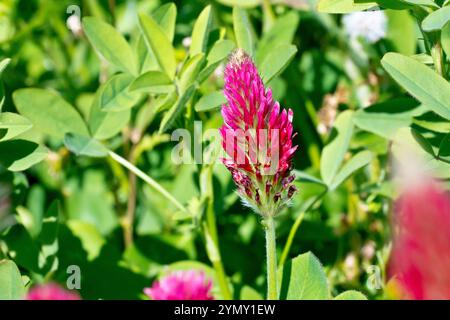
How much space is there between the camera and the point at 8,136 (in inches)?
48.5

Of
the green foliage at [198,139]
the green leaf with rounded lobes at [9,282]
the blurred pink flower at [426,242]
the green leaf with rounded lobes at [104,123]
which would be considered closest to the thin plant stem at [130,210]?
the green foliage at [198,139]

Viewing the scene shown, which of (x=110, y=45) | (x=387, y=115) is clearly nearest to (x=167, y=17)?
(x=110, y=45)

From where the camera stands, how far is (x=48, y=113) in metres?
1.49

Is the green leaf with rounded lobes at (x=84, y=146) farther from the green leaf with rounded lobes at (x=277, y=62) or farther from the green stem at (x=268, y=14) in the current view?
the green stem at (x=268, y=14)

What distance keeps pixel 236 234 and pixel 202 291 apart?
2.55 ft

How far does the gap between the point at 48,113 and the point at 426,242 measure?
111 cm

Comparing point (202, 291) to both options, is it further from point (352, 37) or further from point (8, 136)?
point (352, 37)

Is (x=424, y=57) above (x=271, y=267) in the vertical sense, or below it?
above

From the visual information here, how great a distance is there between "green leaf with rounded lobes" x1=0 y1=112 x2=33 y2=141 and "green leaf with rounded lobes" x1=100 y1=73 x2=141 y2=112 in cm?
17

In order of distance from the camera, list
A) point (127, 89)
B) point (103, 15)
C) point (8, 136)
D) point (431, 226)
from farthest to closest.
Result: point (103, 15)
point (127, 89)
point (8, 136)
point (431, 226)

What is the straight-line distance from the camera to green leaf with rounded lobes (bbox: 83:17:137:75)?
4.72 ft

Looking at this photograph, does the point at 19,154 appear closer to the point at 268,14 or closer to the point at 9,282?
the point at 9,282

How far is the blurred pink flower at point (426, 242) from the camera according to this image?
1.59 ft
